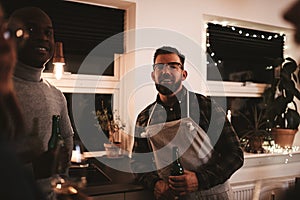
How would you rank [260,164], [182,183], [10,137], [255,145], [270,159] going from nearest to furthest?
[10,137] < [182,183] < [260,164] < [270,159] < [255,145]

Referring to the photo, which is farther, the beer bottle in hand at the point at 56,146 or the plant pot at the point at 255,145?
the plant pot at the point at 255,145

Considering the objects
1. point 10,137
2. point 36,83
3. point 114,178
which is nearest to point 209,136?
point 114,178

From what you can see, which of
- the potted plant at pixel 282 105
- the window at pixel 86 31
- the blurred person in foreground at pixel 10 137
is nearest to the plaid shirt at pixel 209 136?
the window at pixel 86 31

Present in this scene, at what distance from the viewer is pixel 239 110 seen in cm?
134

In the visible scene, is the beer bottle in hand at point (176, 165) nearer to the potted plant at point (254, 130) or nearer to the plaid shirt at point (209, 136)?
the plaid shirt at point (209, 136)

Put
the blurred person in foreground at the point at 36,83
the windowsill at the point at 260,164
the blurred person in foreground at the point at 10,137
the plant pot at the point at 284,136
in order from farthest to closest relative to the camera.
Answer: the plant pot at the point at 284,136, the windowsill at the point at 260,164, the blurred person in foreground at the point at 36,83, the blurred person in foreground at the point at 10,137

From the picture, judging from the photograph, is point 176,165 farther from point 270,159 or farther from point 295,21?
point 270,159

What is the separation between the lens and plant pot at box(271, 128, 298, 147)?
4.22 ft

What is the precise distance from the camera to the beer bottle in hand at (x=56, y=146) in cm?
31

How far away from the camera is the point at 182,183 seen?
0.66 metres

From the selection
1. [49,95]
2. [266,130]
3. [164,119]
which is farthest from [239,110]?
[49,95]

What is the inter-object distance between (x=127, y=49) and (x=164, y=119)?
0.21 m

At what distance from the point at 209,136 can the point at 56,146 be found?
18.4 inches

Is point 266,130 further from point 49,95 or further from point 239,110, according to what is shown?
point 49,95
